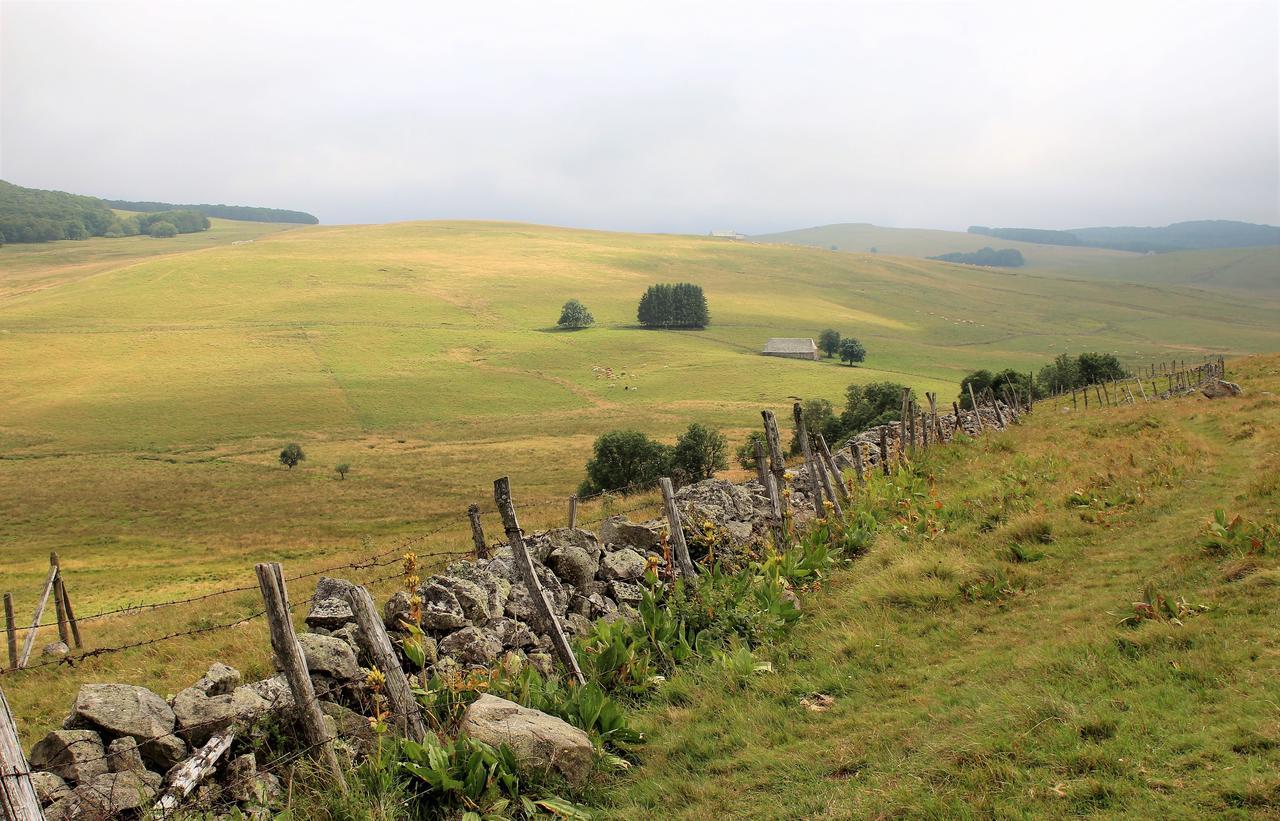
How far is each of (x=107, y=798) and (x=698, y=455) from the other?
1810 inches

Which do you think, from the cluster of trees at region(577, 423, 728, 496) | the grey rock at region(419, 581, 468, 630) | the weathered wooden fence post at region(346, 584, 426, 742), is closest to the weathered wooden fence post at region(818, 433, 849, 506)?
the grey rock at region(419, 581, 468, 630)

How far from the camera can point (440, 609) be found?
8047 mm

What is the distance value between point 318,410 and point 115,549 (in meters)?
40.2

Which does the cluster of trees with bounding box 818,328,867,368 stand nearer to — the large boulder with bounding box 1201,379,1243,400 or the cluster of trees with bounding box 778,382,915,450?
the cluster of trees with bounding box 778,382,915,450

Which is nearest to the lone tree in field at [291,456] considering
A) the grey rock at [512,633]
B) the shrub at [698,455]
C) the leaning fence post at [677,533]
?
the shrub at [698,455]

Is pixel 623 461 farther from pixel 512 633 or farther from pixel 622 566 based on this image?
pixel 512 633

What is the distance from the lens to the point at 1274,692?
5621 mm

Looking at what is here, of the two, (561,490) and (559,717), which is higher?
(559,717)

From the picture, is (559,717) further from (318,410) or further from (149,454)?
(318,410)

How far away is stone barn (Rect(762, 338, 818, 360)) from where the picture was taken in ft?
366

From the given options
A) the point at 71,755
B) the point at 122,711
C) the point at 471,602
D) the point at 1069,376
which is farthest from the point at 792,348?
the point at 71,755

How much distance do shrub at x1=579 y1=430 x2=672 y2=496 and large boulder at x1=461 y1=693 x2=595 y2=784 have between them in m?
42.9

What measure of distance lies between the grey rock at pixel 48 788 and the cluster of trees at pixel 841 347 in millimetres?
109729

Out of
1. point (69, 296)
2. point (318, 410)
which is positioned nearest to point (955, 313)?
point (318, 410)
